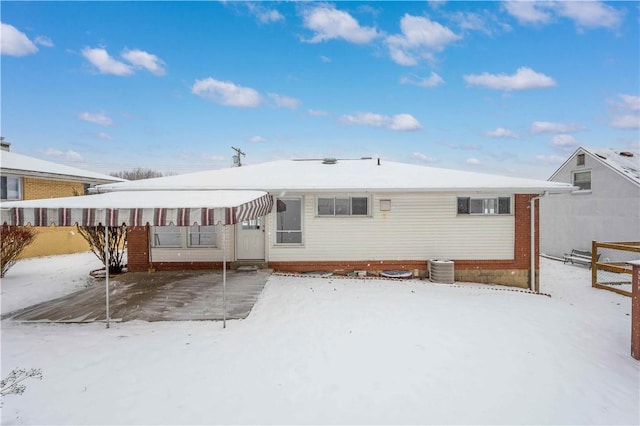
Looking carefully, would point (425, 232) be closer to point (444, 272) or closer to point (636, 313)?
point (444, 272)

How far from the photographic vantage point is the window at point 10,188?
14.1m

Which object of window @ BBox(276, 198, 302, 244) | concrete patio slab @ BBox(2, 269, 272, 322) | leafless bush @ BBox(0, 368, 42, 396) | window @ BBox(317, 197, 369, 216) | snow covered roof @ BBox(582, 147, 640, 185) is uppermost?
snow covered roof @ BBox(582, 147, 640, 185)

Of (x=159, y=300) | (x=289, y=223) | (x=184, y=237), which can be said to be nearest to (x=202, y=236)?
(x=184, y=237)

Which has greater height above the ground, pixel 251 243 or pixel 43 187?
pixel 43 187

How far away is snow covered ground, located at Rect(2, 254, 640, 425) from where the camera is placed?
3.66 metres

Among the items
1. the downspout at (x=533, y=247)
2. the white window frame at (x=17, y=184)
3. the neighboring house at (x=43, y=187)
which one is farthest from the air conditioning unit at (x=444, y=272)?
the white window frame at (x=17, y=184)

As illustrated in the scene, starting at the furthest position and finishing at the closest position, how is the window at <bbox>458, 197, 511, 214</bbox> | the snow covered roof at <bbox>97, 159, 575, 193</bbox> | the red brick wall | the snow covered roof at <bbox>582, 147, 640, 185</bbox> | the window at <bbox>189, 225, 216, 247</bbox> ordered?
the snow covered roof at <bbox>582, 147, 640, 185</bbox>, the window at <bbox>189, 225, 216, 247</bbox>, the window at <bbox>458, 197, 511, 214</bbox>, the red brick wall, the snow covered roof at <bbox>97, 159, 575, 193</bbox>

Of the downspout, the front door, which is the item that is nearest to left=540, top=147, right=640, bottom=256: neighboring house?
the downspout

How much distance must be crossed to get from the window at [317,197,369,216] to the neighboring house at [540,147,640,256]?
452 inches

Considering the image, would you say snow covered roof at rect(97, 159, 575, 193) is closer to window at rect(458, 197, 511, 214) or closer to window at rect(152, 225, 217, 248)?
window at rect(458, 197, 511, 214)

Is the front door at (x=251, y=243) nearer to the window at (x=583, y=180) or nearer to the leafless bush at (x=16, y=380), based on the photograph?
the leafless bush at (x=16, y=380)

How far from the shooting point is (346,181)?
10.5m

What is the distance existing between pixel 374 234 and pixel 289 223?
9.18 feet

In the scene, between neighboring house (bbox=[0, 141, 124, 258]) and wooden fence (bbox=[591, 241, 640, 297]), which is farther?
neighboring house (bbox=[0, 141, 124, 258])
